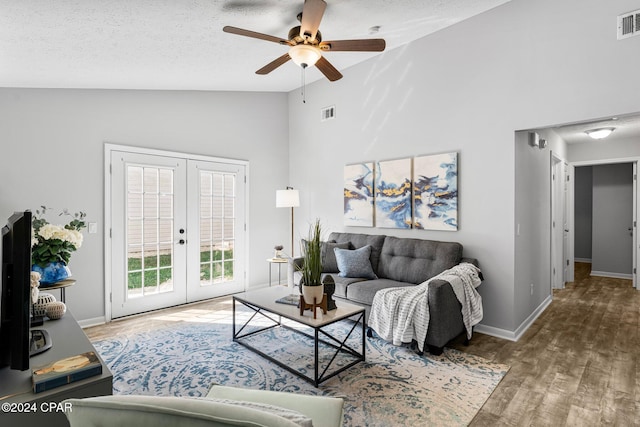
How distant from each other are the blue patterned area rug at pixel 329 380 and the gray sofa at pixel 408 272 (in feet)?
1.00

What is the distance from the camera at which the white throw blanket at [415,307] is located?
3.04 metres

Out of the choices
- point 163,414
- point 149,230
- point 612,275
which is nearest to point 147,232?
point 149,230

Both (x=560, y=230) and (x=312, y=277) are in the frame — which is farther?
(x=560, y=230)

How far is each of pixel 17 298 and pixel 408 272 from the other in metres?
3.44

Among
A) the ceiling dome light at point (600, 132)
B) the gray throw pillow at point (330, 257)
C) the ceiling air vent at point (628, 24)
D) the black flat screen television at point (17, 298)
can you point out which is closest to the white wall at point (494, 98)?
the ceiling air vent at point (628, 24)

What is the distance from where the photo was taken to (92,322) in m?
3.92

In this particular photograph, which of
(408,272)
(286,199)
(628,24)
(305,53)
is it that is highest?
(628,24)

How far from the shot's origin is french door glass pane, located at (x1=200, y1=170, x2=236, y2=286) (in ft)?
16.1

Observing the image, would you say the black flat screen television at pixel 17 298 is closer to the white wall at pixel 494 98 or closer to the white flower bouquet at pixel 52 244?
the white flower bouquet at pixel 52 244

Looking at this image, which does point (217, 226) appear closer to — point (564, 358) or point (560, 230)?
point (564, 358)

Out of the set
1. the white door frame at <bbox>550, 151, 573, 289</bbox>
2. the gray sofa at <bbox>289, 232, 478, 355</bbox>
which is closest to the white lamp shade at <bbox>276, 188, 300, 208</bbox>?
the gray sofa at <bbox>289, 232, 478, 355</bbox>

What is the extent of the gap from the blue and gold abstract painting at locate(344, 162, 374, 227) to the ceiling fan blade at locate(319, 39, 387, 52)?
6.75 ft

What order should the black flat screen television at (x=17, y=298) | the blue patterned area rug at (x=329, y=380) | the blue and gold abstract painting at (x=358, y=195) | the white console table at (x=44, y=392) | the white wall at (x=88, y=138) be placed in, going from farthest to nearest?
the blue and gold abstract painting at (x=358, y=195), the white wall at (x=88, y=138), the blue patterned area rug at (x=329, y=380), the black flat screen television at (x=17, y=298), the white console table at (x=44, y=392)

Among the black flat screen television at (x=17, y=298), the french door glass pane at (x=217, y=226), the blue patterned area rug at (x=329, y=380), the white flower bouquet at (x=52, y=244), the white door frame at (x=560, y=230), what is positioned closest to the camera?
the black flat screen television at (x=17, y=298)
